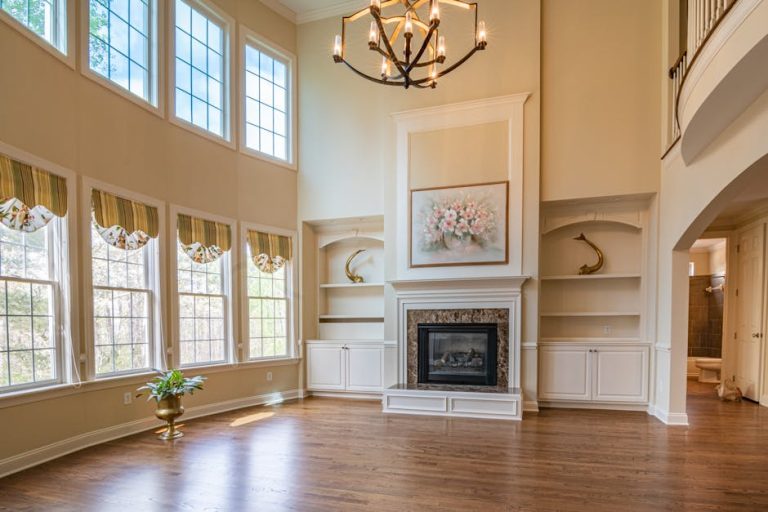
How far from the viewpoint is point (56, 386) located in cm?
414

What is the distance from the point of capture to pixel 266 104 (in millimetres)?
6812

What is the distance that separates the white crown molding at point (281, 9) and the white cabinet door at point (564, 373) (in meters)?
6.03

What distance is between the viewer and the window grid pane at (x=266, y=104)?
258 inches

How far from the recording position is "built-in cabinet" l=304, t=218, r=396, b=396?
680 centimetres

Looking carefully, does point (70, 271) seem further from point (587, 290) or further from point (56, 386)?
point (587, 290)

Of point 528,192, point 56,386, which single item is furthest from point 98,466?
point 528,192

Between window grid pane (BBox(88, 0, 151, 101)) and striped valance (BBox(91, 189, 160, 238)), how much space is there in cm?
122

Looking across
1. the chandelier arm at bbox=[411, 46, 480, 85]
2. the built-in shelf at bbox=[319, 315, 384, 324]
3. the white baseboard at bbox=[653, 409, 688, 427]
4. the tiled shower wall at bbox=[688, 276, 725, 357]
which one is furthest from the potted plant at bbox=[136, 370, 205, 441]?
the tiled shower wall at bbox=[688, 276, 725, 357]

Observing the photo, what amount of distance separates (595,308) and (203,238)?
5.22 meters

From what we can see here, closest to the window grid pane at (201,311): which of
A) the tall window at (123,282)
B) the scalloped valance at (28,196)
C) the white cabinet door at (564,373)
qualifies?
the tall window at (123,282)

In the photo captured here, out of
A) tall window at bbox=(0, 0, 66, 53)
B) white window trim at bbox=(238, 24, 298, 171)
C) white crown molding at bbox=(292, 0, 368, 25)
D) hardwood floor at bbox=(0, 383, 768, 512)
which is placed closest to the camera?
hardwood floor at bbox=(0, 383, 768, 512)

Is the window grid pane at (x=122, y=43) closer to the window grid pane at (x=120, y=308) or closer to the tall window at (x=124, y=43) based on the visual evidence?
the tall window at (x=124, y=43)

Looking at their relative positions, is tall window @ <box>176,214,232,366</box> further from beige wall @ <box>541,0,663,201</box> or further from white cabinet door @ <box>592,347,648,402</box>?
white cabinet door @ <box>592,347,648,402</box>

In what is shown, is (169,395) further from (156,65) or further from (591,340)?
(591,340)
